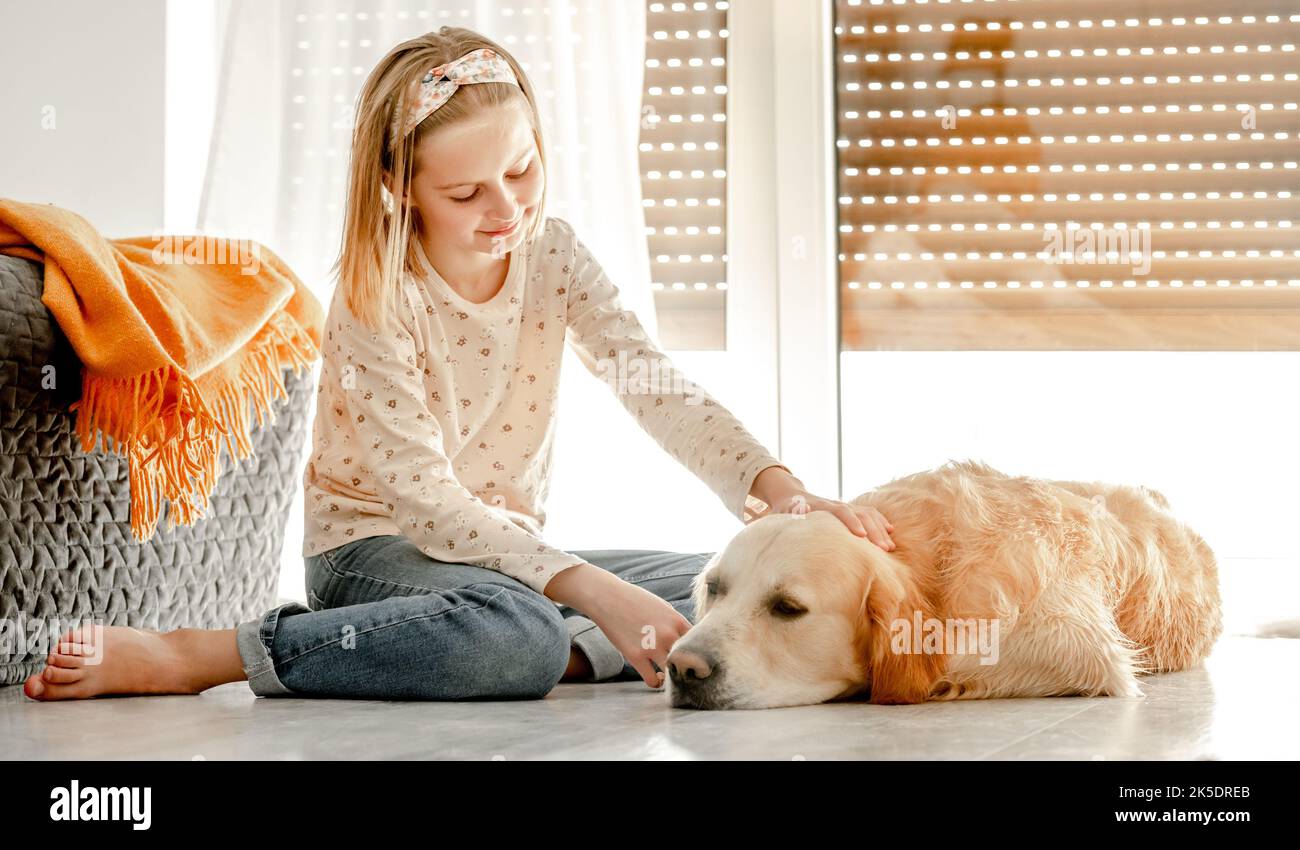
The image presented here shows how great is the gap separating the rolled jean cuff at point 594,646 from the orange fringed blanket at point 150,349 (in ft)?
1.82

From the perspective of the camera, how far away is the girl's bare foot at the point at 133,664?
4.80 feet

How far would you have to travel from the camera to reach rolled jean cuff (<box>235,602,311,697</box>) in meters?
1.47

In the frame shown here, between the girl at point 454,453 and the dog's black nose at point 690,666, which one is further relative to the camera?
the girl at point 454,453

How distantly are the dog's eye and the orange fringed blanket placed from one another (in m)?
0.84

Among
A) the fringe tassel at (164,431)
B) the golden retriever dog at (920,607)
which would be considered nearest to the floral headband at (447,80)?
the fringe tassel at (164,431)

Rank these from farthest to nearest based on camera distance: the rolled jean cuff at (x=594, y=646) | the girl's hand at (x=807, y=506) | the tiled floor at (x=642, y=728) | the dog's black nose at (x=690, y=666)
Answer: the rolled jean cuff at (x=594, y=646), the girl's hand at (x=807, y=506), the dog's black nose at (x=690, y=666), the tiled floor at (x=642, y=728)

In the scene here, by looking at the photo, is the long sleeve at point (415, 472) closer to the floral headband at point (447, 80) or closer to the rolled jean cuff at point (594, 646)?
the rolled jean cuff at point (594, 646)

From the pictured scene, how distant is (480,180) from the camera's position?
1675 mm

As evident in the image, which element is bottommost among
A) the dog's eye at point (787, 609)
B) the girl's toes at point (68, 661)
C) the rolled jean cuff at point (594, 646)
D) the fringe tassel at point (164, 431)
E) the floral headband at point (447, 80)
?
the rolled jean cuff at point (594, 646)

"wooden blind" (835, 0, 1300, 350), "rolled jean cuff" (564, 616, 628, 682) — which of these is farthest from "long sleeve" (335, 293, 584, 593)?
"wooden blind" (835, 0, 1300, 350)

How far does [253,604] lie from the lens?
2.05m

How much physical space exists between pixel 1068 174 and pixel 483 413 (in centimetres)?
154

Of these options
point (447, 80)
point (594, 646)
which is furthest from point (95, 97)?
point (594, 646)

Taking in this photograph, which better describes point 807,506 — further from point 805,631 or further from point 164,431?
point 164,431
